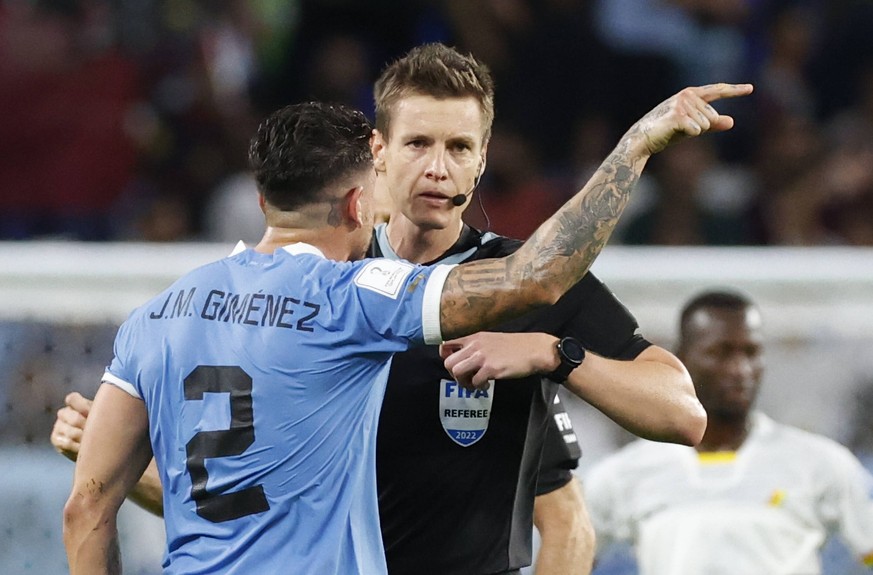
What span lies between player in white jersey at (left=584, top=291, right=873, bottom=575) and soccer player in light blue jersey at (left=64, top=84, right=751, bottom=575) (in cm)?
266

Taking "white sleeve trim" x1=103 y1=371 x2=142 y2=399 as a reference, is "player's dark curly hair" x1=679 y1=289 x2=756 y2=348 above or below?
above

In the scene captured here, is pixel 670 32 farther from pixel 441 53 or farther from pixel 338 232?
pixel 338 232

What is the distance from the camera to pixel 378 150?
3.87m

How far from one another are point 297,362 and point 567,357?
0.66 metres

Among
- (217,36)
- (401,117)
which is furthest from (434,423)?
(217,36)

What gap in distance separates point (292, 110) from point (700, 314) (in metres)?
2.80

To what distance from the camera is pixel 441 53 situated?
3.81 metres

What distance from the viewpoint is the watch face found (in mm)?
3346

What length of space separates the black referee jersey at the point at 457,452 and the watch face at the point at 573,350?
0.80ft

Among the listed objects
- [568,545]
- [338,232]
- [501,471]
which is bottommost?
[568,545]

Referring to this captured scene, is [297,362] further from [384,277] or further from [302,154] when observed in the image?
[302,154]

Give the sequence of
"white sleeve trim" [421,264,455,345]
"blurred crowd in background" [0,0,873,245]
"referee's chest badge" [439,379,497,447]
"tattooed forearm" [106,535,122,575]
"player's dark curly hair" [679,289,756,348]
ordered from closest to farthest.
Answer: "white sleeve trim" [421,264,455,345] < "tattooed forearm" [106,535,122,575] < "referee's chest badge" [439,379,497,447] < "player's dark curly hair" [679,289,756,348] < "blurred crowd in background" [0,0,873,245]

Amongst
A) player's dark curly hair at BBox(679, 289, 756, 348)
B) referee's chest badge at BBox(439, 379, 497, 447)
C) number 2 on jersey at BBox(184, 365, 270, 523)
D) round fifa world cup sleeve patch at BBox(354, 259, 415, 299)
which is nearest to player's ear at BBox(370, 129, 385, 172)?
referee's chest badge at BBox(439, 379, 497, 447)

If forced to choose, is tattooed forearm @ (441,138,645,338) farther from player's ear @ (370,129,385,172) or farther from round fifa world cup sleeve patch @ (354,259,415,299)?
player's ear @ (370,129,385,172)
